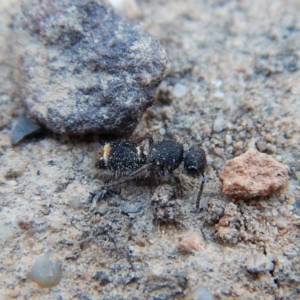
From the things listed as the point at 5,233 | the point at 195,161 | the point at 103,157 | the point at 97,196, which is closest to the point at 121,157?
the point at 103,157

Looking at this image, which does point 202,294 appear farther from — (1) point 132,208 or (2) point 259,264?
(1) point 132,208

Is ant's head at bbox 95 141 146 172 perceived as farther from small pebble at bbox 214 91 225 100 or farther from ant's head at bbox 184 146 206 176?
small pebble at bbox 214 91 225 100

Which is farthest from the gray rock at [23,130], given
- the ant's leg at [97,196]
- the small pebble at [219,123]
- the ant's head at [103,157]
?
the small pebble at [219,123]

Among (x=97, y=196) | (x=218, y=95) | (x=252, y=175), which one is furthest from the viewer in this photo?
(x=218, y=95)

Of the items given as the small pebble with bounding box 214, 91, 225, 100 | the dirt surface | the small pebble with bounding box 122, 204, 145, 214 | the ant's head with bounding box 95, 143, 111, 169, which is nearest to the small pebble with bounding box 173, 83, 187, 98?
the dirt surface

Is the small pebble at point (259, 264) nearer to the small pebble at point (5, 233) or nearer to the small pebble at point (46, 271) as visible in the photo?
the small pebble at point (46, 271)
